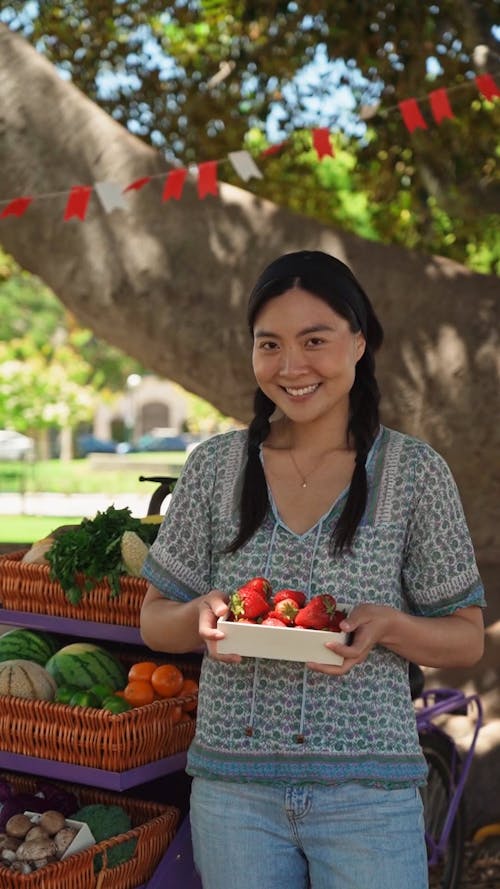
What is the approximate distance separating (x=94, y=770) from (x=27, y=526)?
56.7 ft

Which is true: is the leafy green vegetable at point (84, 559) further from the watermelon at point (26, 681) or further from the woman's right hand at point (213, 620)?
the woman's right hand at point (213, 620)

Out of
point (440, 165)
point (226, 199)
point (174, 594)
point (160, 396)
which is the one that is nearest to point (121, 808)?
point (174, 594)

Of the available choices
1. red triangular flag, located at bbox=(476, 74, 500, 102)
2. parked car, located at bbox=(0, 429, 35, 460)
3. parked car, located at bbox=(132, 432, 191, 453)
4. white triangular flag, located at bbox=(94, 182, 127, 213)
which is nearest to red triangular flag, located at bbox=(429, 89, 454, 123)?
red triangular flag, located at bbox=(476, 74, 500, 102)

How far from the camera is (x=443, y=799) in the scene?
5.22 m

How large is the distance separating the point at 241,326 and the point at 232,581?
316 cm

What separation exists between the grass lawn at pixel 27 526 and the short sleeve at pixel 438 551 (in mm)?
14873

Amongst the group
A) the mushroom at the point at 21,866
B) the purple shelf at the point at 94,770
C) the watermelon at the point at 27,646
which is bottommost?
the mushroom at the point at 21,866

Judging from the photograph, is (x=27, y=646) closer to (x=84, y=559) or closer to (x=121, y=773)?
(x=84, y=559)

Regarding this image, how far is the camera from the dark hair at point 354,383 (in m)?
2.62

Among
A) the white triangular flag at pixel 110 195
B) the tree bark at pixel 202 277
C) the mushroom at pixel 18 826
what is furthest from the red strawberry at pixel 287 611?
the white triangular flag at pixel 110 195

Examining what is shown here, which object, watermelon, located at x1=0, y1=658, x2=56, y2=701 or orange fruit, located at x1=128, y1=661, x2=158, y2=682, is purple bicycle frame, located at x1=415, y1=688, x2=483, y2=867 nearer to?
orange fruit, located at x1=128, y1=661, x2=158, y2=682

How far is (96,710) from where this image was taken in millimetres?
3381

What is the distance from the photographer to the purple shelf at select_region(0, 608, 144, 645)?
3.64m

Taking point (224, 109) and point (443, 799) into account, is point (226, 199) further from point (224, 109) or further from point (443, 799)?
point (224, 109)
